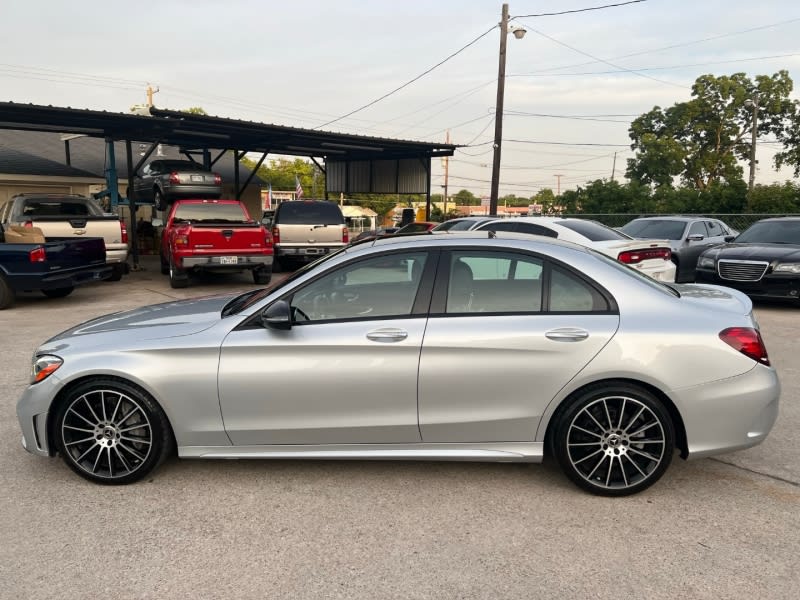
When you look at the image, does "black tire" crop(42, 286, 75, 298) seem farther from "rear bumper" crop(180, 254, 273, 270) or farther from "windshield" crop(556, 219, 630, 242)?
"windshield" crop(556, 219, 630, 242)

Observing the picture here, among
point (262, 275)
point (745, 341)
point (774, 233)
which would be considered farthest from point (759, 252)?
point (262, 275)

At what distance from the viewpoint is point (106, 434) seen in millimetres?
3537

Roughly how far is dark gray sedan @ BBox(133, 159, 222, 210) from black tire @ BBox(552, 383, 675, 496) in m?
16.9

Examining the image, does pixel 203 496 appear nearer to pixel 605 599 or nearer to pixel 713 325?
pixel 605 599

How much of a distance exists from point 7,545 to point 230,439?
116 centimetres

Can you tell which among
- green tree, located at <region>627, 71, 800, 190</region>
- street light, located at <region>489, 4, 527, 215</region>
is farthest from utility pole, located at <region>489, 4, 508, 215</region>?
green tree, located at <region>627, 71, 800, 190</region>

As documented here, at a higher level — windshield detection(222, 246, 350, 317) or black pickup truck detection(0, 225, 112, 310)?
windshield detection(222, 246, 350, 317)

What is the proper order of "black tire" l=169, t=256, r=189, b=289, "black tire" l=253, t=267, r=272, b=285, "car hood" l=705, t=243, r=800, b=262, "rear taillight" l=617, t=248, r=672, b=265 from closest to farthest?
"rear taillight" l=617, t=248, r=672, b=265 → "car hood" l=705, t=243, r=800, b=262 → "black tire" l=169, t=256, r=189, b=289 → "black tire" l=253, t=267, r=272, b=285

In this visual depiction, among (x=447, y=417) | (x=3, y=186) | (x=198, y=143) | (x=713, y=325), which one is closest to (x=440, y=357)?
(x=447, y=417)

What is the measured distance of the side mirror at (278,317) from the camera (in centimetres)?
333

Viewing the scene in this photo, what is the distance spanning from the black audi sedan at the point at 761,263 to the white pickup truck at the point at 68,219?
11.5 metres

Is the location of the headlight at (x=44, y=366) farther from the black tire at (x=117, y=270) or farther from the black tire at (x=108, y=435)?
the black tire at (x=117, y=270)

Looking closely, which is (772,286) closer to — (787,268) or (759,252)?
(787,268)

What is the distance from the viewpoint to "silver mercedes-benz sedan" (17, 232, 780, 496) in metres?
3.31
